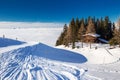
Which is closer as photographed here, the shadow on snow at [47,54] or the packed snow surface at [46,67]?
the packed snow surface at [46,67]

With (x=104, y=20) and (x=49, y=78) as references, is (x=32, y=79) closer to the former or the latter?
(x=49, y=78)

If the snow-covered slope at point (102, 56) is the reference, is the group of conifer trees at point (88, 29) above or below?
above

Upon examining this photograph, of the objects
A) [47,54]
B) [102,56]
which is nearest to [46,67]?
[47,54]

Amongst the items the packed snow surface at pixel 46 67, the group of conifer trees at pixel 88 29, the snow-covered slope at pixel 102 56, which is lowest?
the snow-covered slope at pixel 102 56

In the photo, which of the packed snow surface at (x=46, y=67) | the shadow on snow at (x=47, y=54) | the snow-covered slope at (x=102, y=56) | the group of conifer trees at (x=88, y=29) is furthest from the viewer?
the group of conifer trees at (x=88, y=29)

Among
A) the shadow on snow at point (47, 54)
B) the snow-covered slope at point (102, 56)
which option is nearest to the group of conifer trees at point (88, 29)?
the snow-covered slope at point (102, 56)

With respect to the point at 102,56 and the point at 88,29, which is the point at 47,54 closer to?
the point at 102,56

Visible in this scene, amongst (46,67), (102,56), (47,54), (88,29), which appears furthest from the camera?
(88,29)

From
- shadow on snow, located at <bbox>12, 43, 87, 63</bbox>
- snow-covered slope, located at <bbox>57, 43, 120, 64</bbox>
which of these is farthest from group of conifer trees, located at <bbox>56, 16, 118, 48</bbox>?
shadow on snow, located at <bbox>12, 43, 87, 63</bbox>

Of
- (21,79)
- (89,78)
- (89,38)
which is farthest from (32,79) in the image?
(89,38)

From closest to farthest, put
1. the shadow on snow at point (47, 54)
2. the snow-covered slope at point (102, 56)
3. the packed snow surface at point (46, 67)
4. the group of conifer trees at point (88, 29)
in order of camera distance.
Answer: the packed snow surface at point (46, 67)
the shadow on snow at point (47, 54)
the snow-covered slope at point (102, 56)
the group of conifer trees at point (88, 29)

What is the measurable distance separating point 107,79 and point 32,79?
4.66 m

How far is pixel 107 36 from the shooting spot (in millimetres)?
78625

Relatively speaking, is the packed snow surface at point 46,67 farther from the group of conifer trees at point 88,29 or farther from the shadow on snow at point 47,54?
the group of conifer trees at point 88,29
